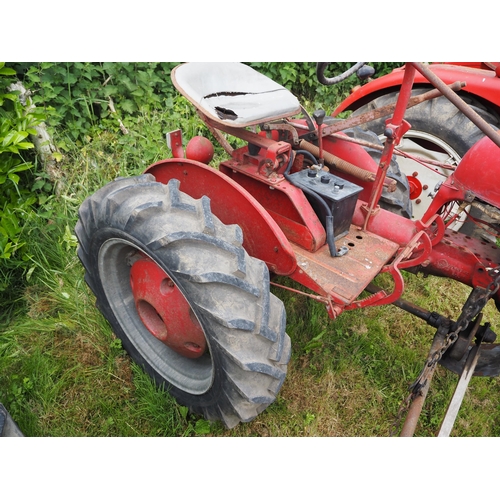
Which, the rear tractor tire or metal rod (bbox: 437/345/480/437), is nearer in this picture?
the rear tractor tire

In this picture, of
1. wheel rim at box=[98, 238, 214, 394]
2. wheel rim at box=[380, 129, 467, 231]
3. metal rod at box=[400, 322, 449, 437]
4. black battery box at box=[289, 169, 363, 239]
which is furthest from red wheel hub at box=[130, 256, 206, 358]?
wheel rim at box=[380, 129, 467, 231]

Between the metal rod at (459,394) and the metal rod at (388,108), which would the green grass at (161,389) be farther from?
the metal rod at (388,108)

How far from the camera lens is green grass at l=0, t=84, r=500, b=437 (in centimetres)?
238

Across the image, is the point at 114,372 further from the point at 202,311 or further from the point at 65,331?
the point at 202,311

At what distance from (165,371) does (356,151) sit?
4.95 feet

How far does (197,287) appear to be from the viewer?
1.74 metres

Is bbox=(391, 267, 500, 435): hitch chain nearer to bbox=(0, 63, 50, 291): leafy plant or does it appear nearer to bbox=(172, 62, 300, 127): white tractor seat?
bbox=(172, 62, 300, 127): white tractor seat

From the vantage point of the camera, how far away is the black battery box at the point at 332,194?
6.75 feet

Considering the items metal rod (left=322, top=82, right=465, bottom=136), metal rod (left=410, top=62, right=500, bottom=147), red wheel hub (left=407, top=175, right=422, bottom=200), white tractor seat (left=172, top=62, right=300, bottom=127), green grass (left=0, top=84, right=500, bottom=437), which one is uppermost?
metal rod (left=410, top=62, right=500, bottom=147)

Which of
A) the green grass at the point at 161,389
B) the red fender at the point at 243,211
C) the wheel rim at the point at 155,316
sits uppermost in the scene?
the red fender at the point at 243,211

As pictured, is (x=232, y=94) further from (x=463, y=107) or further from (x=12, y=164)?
(x=12, y=164)

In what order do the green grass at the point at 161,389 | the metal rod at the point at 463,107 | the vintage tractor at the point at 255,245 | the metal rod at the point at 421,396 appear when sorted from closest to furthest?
the metal rod at the point at 463,107
the vintage tractor at the point at 255,245
the metal rod at the point at 421,396
the green grass at the point at 161,389

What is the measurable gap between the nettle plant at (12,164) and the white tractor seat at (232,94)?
3.82 ft

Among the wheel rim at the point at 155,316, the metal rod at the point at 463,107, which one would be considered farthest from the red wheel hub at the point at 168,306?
the metal rod at the point at 463,107
